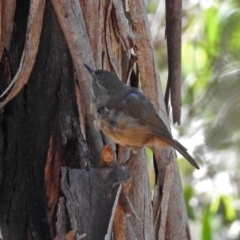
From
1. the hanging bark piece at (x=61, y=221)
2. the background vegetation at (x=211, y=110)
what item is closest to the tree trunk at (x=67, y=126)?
the hanging bark piece at (x=61, y=221)

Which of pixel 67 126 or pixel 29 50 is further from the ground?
pixel 29 50

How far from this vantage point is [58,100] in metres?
2.44

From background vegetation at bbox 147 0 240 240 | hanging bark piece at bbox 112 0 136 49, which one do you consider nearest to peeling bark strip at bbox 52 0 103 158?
hanging bark piece at bbox 112 0 136 49

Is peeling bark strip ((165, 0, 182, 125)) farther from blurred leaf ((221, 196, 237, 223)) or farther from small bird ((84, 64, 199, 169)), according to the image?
blurred leaf ((221, 196, 237, 223))

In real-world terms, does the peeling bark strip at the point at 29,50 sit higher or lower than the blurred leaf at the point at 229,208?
higher

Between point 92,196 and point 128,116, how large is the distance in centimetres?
42

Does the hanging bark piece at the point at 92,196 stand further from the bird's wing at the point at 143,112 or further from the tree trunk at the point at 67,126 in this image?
the bird's wing at the point at 143,112

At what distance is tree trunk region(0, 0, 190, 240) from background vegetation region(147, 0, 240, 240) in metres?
0.48

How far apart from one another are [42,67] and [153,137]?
45cm

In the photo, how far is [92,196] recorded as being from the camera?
2.21 m

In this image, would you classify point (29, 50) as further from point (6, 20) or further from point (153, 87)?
point (153, 87)

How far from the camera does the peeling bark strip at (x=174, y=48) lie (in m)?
2.64

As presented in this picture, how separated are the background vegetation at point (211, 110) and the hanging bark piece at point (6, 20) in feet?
2.93

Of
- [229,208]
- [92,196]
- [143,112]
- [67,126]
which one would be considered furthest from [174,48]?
[229,208]
